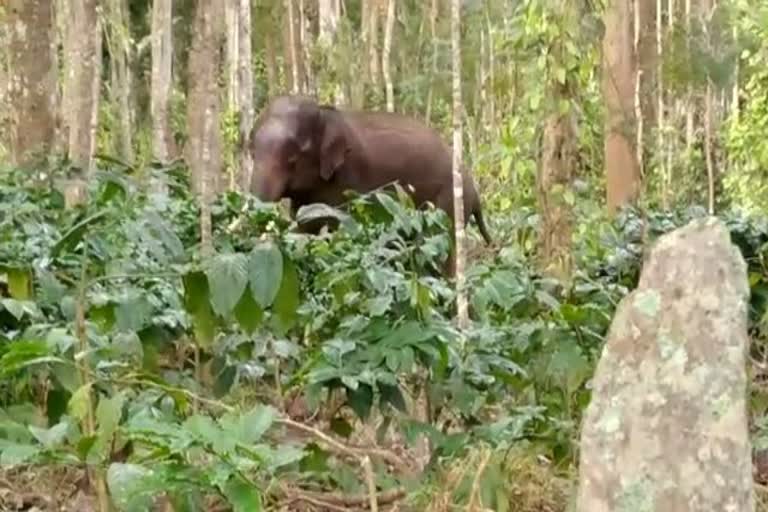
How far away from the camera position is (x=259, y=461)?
8.90 feet

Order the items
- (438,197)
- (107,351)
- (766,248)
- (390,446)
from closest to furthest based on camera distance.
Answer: (107,351) < (390,446) < (766,248) < (438,197)

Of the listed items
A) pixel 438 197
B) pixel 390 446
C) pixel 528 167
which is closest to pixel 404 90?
pixel 438 197

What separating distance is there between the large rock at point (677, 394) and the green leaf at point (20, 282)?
67.6 inches

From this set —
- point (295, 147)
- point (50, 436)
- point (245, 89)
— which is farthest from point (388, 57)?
point (50, 436)

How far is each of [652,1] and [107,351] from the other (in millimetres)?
11271

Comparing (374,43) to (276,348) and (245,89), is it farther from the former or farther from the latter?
(276,348)

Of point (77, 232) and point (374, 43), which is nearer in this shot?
point (77, 232)

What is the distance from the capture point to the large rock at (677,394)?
8.77ft

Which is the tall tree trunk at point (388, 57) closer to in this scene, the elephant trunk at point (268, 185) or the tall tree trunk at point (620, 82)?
the tall tree trunk at point (620, 82)

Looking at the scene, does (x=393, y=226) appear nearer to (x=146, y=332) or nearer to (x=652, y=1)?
(x=146, y=332)

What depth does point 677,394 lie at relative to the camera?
2705 mm

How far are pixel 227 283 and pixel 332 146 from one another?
20.8 feet

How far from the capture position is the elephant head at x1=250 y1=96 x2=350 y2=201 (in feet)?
30.6

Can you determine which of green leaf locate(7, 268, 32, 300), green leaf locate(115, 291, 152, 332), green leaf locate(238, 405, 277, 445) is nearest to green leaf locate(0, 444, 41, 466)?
green leaf locate(238, 405, 277, 445)
